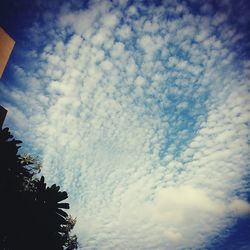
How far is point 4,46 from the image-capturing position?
42.2ft

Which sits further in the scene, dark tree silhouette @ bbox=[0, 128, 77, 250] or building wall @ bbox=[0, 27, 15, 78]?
building wall @ bbox=[0, 27, 15, 78]

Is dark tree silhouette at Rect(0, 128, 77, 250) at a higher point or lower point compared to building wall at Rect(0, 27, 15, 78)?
lower

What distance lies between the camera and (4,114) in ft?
44.7

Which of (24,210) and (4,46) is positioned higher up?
(4,46)

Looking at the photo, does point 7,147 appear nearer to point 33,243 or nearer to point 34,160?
point 33,243

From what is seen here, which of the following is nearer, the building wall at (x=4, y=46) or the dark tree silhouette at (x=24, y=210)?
the dark tree silhouette at (x=24, y=210)

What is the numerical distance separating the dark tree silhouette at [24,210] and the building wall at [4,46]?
7801mm

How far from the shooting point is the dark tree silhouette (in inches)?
241

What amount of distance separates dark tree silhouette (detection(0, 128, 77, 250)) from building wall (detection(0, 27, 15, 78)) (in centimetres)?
780

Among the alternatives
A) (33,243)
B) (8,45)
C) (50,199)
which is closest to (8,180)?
(50,199)

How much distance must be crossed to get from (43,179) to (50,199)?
0.74m

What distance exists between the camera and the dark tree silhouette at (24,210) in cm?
611

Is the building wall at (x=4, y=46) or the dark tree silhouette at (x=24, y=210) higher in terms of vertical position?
the building wall at (x=4, y=46)

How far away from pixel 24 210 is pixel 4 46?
34.7 feet
